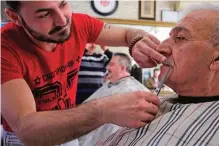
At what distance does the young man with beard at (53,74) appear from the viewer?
101 centimetres

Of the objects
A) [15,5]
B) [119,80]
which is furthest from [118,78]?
[15,5]

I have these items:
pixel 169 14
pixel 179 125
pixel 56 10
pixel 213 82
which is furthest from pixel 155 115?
pixel 169 14

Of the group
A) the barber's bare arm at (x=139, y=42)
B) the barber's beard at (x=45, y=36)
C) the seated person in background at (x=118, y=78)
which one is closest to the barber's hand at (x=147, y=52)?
the barber's bare arm at (x=139, y=42)

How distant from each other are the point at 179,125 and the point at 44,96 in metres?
0.73

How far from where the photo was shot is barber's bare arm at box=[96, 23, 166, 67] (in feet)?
3.86

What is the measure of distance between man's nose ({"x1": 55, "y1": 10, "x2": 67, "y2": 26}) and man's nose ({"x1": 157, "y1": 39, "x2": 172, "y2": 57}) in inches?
17.4

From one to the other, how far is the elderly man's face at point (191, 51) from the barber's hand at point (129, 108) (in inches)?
6.6

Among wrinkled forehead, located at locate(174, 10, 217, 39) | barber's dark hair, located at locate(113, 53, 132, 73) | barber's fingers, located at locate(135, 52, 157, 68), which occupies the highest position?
wrinkled forehead, located at locate(174, 10, 217, 39)

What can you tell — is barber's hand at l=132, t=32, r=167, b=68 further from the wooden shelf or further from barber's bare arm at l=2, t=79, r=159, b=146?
the wooden shelf

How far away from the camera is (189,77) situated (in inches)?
43.3

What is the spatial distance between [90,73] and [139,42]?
1.57 meters

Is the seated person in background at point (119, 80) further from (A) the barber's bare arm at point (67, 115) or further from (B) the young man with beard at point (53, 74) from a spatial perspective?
(A) the barber's bare arm at point (67, 115)

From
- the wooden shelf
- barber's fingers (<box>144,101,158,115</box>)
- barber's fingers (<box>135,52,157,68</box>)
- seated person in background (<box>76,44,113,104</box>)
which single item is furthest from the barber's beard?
the wooden shelf

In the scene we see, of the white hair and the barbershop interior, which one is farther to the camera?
the barbershop interior
